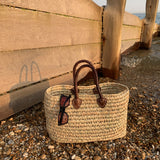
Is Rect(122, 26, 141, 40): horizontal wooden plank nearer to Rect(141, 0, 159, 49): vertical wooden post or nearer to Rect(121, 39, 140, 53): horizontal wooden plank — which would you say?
Rect(121, 39, 140, 53): horizontal wooden plank

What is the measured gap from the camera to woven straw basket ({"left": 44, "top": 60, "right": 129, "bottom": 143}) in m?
1.15

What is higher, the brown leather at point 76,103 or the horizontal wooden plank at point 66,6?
the horizontal wooden plank at point 66,6

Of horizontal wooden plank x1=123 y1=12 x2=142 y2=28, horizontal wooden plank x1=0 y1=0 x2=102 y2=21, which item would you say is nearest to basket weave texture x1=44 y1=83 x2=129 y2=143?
horizontal wooden plank x1=0 y1=0 x2=102 y2=21

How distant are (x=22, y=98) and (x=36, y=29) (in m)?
0.85

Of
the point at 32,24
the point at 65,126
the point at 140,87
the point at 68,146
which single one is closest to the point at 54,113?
the point at 65,126

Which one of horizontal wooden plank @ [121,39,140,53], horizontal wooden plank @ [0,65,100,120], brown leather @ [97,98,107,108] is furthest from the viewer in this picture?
horizontal wooden plank @ [121,39,140,53]

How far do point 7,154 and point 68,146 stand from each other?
535mm

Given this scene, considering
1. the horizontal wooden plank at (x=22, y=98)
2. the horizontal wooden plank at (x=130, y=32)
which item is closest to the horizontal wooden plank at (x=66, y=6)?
the horizontal wooden plank at (x=22, y=98)

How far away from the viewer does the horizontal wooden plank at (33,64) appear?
1.45m

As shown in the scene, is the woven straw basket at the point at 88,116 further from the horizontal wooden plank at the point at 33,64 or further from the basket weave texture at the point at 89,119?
the horizontal wooden plank at the point at 33,64

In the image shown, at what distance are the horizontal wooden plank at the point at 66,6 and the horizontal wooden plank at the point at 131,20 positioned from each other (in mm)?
1617

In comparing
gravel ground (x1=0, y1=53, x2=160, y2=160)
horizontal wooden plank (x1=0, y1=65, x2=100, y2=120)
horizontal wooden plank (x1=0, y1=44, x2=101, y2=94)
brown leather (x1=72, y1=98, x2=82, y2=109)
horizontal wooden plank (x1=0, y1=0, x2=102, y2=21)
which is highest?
horizontal wooden plank (x1=0, y1=0, x2=102, y2=21)

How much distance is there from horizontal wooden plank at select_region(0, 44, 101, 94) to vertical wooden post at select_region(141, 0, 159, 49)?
3.82m

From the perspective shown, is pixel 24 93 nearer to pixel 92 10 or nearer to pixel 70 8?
pixel 70 8
